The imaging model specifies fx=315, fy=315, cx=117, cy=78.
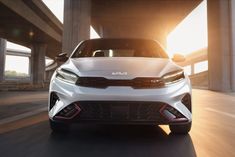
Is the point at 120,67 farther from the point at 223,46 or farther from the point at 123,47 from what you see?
the point at 223,46

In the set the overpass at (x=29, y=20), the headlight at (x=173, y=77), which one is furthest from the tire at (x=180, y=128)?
the overpass at (x=29, y=20)

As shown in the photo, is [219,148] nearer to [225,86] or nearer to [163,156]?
[163,156]

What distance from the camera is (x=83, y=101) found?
3840 millimetres

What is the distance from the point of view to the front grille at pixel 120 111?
3799 mm

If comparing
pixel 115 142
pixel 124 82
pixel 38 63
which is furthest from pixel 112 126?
pixel 38 63

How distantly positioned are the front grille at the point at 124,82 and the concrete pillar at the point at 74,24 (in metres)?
19.1

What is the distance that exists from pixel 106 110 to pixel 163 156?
0.90 m

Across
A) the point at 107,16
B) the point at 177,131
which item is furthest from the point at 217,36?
the point at 177,131

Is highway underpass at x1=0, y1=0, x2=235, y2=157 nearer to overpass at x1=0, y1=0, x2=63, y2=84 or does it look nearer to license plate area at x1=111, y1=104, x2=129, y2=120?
overpass at x1=0, y1=0, x2=63, y2=84

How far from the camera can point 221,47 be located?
Answer: 893 inches

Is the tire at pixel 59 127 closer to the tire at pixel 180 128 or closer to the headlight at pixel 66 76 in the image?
the headlight at pixel 66 76

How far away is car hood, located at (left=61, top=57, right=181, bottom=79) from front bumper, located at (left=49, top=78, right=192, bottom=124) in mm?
216

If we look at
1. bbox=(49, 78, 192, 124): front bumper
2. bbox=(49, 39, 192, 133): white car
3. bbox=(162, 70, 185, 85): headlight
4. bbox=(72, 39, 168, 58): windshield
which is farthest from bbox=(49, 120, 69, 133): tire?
bbox=(162, 70, 185, 85): headlight

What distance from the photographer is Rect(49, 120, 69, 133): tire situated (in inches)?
177
